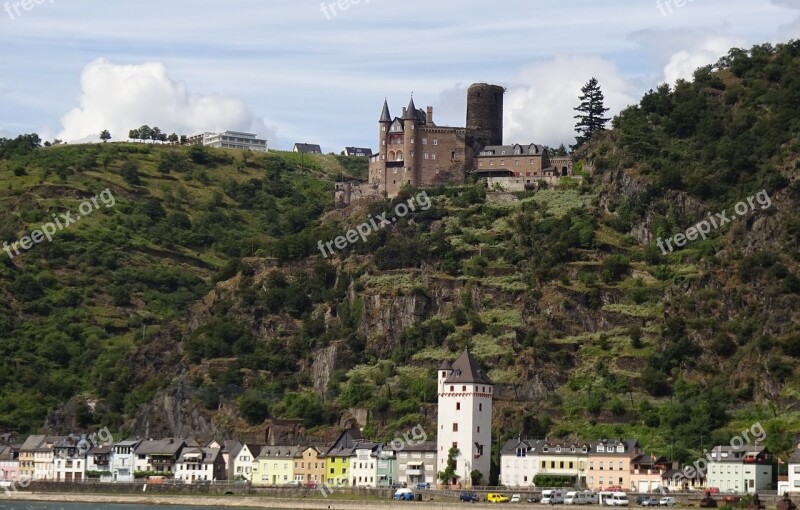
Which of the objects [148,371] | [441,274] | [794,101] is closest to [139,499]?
[148,371]

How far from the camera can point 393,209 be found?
156 m

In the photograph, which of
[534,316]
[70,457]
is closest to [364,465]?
[534,316]

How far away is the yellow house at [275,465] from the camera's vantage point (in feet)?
418

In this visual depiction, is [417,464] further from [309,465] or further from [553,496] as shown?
[553,496]

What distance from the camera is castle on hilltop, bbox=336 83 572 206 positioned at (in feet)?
531

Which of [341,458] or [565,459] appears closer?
[565,459]

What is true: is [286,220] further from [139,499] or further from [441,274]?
[139,499]

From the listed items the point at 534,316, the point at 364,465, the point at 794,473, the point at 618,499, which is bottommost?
the point at 618,499

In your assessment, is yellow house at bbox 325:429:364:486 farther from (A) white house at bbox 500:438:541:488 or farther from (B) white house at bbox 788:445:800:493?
(B) white house at bbox 788:445:800:493

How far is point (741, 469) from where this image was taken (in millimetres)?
109000

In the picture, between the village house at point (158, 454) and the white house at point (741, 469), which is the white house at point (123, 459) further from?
the white house at point (741, 469)

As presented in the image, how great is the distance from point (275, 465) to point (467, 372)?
17.6m

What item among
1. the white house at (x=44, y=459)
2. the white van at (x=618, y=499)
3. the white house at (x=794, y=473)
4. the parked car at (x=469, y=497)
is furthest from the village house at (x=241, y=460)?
the white house at (x=794, y=473)

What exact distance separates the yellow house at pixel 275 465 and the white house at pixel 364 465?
5146 millimetres
